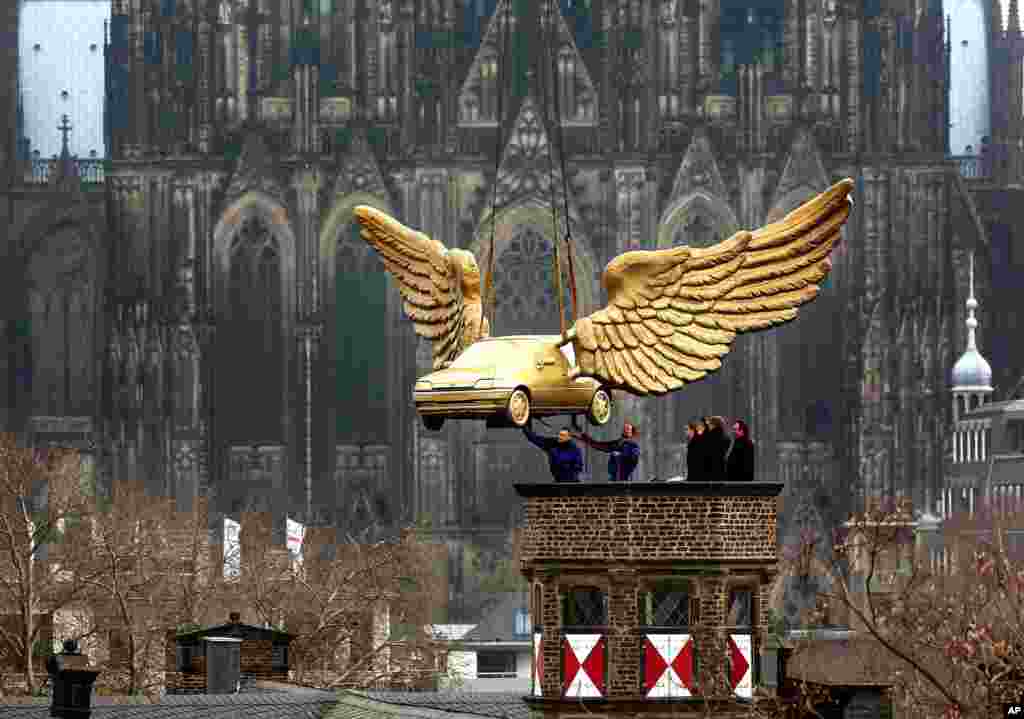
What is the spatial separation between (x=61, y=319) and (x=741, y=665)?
121 m

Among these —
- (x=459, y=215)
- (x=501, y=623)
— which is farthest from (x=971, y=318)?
(x=501, y=623)

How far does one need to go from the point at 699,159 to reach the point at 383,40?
1153 centimetres

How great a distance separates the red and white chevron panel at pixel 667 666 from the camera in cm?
4903

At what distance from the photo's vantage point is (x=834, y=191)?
49562mm

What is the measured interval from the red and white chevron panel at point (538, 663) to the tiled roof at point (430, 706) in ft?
28.3

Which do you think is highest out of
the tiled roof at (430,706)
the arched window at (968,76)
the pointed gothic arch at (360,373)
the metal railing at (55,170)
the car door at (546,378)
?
the arched window at (968,76)

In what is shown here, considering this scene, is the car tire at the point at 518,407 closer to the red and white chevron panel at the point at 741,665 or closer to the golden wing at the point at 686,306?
the golden wing at the point at 686,306

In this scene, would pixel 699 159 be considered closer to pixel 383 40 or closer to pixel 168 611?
pixel 383 40

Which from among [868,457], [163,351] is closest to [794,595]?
[868,457]

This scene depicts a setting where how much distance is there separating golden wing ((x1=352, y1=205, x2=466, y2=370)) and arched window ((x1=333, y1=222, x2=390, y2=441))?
344 ft

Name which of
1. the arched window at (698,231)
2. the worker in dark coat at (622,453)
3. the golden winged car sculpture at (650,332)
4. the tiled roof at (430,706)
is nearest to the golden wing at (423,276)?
the golden winged car sculpture at (650,332)

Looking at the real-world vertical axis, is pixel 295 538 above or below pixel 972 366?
below

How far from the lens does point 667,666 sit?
161ft

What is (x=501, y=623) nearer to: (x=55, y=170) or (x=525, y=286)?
(x=525, y=286)
